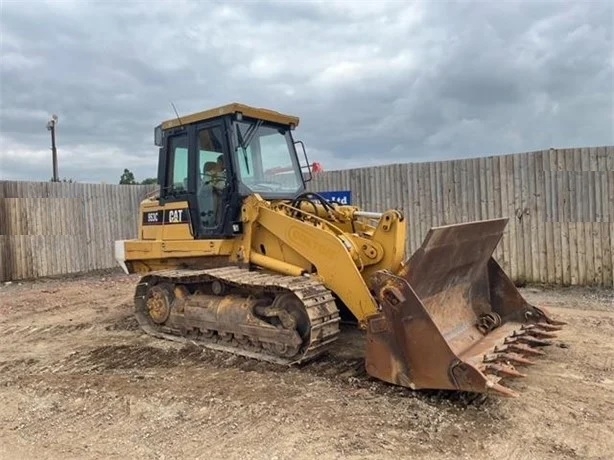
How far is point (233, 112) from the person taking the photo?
Result: 21.2 ft

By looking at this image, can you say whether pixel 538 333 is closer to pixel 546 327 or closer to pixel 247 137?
pixel 546 327

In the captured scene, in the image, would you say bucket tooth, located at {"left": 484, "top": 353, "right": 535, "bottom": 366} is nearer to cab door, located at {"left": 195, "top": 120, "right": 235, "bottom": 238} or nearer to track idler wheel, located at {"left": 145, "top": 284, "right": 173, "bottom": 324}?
cab door, located at {"left": 195, "top": 120, "right": 235, "bottom": 238}

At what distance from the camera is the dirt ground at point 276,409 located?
12.3 feet

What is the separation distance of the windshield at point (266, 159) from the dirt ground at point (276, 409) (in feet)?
6.91

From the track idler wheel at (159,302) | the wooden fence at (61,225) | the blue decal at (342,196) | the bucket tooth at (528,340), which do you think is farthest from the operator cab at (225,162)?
the wooden fence at (61,225)

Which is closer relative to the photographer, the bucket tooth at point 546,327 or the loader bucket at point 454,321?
the loader bucket at point 454,321

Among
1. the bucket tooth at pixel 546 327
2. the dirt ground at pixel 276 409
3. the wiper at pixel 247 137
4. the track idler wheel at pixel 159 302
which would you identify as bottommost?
the dirt ground at pixel 276 409

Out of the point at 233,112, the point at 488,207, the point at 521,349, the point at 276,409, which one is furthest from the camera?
the point at 488,207

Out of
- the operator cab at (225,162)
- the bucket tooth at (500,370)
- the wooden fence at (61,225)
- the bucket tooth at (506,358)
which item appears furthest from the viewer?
the wooden fence at (61,225)

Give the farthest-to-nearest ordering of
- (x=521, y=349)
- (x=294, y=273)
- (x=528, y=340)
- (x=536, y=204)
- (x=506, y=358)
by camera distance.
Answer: (x=536, y=204)
(x=294, y=273)
(x=528, y=340)
(x=521, y=349)
(x=506, y=358)

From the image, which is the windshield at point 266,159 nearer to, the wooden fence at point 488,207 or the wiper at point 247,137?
the wiper at point 247,137

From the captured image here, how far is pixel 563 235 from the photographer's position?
9.52m

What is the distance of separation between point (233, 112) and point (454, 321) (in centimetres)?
340

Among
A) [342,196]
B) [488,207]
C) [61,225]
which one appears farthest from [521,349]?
[61,225]
